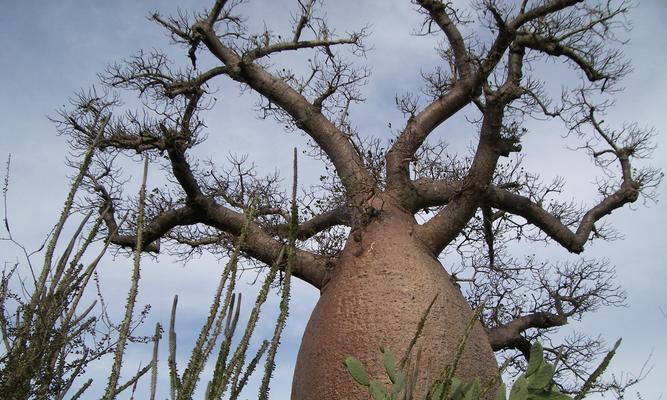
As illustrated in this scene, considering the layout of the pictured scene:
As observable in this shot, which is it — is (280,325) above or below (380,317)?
below

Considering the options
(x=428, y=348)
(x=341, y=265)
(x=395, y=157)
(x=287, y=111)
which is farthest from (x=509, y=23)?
(x=428, y=348)

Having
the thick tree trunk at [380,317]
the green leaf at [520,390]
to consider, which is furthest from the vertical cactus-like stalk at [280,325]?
the thick tree trunk at [380,317]

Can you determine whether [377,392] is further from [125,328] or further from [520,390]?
[125,328]

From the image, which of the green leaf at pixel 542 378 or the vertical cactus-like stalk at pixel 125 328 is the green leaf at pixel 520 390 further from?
the vertical cactus-like stalk at pixel 125 328

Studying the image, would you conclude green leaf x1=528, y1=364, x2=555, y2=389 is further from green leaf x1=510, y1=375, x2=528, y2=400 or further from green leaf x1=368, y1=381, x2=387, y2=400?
green leaf x1=368, y1=381, x2=387, y2=400

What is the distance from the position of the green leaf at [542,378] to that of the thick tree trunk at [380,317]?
0.96 metres

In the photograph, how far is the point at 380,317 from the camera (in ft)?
9.56

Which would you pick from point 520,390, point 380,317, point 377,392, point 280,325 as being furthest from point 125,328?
point 380,317

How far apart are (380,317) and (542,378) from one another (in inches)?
49.5

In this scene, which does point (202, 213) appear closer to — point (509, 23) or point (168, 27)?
point (168, 27)

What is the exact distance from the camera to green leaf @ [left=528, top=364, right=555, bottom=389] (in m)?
Answer: 1.70

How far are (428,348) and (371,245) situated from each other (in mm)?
677

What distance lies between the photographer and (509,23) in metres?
3.63

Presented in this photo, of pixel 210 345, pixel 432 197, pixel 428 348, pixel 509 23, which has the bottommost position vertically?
pixel 210 345
